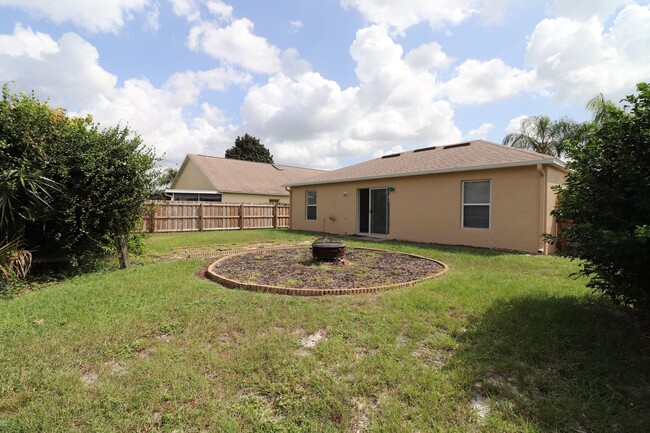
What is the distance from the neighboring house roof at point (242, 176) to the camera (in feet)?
78.3

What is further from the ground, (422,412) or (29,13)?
(29,13)

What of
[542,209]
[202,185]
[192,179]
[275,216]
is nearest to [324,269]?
[542,209]

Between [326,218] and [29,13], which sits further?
[326,218]

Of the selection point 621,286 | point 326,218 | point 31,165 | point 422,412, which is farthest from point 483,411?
point 326,218

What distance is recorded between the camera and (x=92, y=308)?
433cm

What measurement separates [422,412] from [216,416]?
144 centimetres

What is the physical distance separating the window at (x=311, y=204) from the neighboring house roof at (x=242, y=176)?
760 cm

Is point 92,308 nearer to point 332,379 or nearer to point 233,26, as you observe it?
point 332,379

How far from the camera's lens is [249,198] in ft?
80.1

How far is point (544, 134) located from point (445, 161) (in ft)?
42.4

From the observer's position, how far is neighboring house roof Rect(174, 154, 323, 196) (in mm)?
23875

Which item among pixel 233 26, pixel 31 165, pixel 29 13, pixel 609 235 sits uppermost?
pixel 233 26

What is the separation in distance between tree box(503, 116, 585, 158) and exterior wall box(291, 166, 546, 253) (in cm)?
1301

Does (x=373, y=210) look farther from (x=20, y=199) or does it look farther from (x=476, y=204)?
(x=20, y=199)
